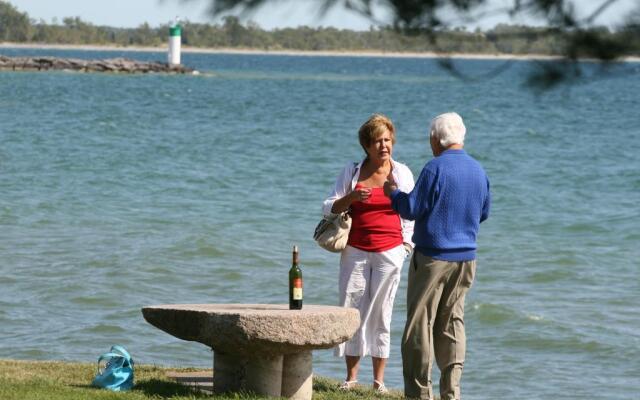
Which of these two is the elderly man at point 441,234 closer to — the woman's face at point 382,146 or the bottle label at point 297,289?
the woman's face at point 382,146

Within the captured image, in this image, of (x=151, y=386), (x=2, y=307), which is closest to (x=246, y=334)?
(x=151, y=386)

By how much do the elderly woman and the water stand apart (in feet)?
3.14

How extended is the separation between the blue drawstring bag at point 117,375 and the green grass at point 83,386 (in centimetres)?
7

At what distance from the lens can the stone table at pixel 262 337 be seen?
7.51 meters

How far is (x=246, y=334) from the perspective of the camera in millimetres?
7488

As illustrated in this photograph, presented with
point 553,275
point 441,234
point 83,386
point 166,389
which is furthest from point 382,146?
point 553,275

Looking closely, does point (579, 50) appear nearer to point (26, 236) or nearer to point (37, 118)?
point (26, 236)

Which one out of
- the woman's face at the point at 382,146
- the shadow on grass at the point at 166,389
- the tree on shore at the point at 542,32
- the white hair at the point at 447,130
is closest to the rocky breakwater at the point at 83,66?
the shadow on grass at the point at 166,389

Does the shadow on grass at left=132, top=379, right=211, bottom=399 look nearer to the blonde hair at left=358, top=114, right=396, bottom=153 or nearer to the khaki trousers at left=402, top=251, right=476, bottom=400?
the khaki trousers at left=402, top=251, right=476, bottom=400

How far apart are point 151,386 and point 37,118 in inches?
1426

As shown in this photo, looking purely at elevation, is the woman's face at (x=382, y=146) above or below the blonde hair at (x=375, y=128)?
below

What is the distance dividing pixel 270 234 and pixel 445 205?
1128 cm

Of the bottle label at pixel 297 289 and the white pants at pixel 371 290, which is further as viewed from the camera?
the white pants at pixel 371 290

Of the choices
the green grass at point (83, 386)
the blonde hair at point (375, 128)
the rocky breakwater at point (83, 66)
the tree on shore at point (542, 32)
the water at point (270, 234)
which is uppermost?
the tree on shore at point (542, 32)
